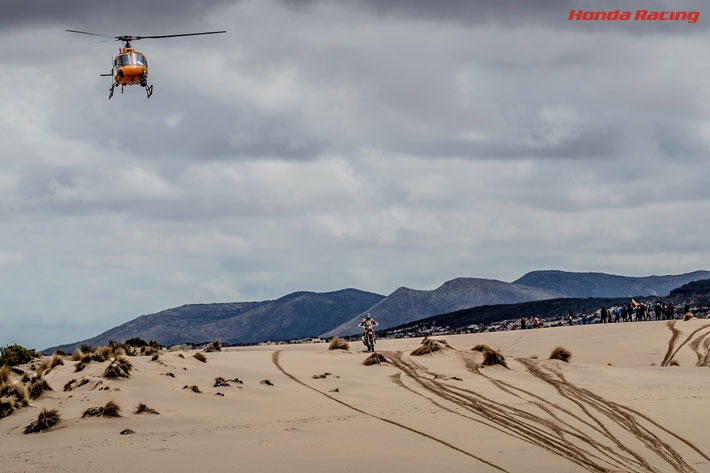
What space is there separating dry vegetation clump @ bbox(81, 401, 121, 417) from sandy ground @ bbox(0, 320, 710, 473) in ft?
0.63

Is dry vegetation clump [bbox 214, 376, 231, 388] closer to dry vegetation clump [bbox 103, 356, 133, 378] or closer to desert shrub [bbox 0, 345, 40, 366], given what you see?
dry vegetation clump [bbox 103, 356, 133, 378]

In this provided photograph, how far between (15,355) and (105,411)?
17.0 meters

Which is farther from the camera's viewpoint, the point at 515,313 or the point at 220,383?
the point at 515,313

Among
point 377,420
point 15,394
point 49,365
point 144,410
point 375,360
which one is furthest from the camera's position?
point 375,360

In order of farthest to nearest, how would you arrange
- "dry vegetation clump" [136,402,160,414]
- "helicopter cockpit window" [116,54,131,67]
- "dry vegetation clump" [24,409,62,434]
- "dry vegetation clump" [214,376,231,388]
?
"helicopter cockpit window" [116,54,131,67] → "dry vegetation clump" [214,376,231,388] → "dry vegetation clump" [136,402,160,414] → "dry vegetation clump" [24,409,62,434]

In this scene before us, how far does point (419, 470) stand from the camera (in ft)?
41.6

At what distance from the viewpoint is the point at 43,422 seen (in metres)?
14.7

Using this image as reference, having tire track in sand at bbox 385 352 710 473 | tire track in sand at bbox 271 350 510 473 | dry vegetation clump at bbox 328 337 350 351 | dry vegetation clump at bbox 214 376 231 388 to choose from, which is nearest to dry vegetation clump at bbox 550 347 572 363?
tire track in sand at bbox 385 352 710 473

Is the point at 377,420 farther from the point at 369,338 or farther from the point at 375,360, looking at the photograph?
the point at 369,338

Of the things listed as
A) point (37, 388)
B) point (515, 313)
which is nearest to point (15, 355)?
point (37, 388)

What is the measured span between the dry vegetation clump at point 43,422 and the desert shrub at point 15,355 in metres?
15.9

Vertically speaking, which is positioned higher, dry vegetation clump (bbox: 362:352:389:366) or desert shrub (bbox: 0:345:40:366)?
desert shrub (bbox: 0:345:40:366)

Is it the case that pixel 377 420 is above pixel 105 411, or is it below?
below

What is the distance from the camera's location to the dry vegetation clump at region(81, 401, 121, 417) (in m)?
15.8
